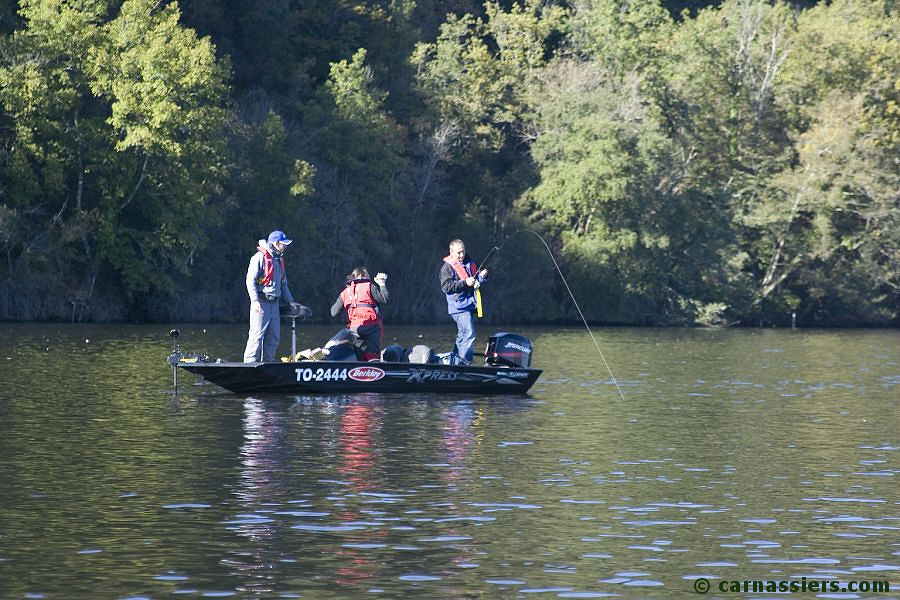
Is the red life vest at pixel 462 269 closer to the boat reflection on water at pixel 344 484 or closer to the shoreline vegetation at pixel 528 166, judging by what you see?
the boat reflection on water at pixel 344 484

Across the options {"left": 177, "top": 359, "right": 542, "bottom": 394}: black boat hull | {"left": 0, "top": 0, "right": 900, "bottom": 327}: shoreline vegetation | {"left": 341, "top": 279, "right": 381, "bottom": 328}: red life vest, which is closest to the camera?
{"left": 177, "top": 359, "right": 542, "bottom": 394}: black boat hull

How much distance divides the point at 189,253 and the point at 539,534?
162 feet

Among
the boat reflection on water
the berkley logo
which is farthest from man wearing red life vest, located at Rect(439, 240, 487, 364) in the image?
the boat reflection on water

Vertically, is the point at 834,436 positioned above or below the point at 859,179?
below

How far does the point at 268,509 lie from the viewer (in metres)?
14.7

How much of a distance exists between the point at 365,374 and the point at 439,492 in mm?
10411

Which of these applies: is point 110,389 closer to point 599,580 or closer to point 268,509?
point 268,509

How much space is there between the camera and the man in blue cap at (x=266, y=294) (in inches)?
989

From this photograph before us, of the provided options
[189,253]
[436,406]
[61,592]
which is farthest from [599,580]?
[189,253]

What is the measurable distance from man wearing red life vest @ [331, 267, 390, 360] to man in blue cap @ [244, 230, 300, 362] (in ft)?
3.45

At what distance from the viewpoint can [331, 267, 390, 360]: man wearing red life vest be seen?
85.7ft

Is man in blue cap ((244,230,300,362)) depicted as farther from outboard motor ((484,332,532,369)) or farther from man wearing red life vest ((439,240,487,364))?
outboard motor ((484,332,532,369))

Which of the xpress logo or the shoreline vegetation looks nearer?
the xpress logo

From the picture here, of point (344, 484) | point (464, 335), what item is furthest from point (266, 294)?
point (344, 484)
